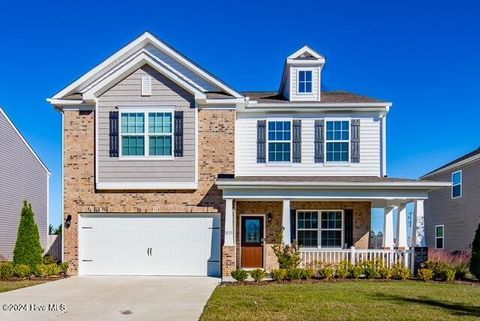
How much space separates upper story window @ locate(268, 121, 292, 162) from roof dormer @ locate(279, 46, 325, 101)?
4.11 feet

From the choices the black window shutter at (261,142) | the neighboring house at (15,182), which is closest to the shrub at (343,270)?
the black window shutter at (261,142)

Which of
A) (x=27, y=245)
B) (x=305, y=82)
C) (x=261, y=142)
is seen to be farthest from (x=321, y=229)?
(x=27, y=245)

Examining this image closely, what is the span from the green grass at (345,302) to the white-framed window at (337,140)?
17.5 ft

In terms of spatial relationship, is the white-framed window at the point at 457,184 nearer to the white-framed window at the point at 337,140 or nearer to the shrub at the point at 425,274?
the white-framed window at the point at 337,140

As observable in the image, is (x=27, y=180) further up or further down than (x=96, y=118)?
further down

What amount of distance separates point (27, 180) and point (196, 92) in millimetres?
12338

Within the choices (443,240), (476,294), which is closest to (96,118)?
(476,294)

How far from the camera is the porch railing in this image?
14961mm

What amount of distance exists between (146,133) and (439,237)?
1783 cm

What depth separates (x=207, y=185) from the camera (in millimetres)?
15797

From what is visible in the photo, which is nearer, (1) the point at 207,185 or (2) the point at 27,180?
(1) the point at 207,185

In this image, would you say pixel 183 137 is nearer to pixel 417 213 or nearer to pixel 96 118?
pixel 96 118

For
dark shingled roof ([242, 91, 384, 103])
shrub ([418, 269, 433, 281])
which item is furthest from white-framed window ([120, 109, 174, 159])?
shrub ([418, 269, 433, 281])

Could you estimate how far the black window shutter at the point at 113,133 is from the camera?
15680mm
